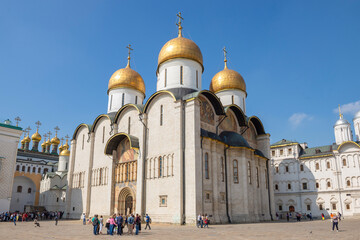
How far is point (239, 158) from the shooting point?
2234 centimetres

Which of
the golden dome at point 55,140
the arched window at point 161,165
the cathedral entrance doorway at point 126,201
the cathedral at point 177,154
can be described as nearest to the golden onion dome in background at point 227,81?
the cathedral at point 177,154

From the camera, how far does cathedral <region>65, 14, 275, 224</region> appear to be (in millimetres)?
19359

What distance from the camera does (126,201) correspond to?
A: 23.3 m

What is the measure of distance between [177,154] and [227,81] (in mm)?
12475

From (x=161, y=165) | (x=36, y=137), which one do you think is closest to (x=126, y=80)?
(x=161, y=165)

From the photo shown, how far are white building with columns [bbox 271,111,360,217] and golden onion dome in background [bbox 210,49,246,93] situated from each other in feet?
44.1

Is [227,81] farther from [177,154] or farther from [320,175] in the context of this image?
[320,175]

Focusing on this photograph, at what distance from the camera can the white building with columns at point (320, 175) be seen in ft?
106

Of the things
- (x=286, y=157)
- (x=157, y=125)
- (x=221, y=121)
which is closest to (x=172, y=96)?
(x=157, y=125)

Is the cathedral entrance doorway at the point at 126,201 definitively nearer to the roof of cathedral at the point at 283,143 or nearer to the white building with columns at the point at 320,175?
the white building with columns at the point at 320,175

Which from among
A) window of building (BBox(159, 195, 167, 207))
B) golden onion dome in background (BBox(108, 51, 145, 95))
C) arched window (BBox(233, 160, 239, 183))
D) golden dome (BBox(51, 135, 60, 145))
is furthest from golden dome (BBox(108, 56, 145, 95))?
golden dome (BBox(51, 135, 60, 145))

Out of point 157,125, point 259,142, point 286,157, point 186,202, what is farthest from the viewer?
point 286,157

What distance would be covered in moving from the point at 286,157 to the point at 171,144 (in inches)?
899

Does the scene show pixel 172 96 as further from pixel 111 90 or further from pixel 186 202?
pixel 111 90
